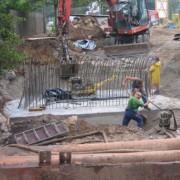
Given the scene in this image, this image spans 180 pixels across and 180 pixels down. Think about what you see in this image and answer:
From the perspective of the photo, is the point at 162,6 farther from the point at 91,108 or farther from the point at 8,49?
the point at 8,49

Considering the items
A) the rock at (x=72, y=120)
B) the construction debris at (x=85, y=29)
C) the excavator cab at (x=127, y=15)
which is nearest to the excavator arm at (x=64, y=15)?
the rock at (x=72, y=120)

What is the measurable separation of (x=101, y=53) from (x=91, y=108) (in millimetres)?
15015

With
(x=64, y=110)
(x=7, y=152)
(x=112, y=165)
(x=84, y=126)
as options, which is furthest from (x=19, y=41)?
(x=112, y=165)

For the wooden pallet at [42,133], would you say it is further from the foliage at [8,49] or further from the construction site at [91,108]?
the foliage at [8,49]

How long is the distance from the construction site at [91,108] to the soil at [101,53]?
3cm

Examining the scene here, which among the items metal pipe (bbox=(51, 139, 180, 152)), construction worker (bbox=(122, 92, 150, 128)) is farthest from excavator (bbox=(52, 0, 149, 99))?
metal pipe (bbox=(51, 139, 180, 152))

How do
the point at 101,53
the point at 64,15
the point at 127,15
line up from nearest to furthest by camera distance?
the point at 64,15 < the point at 127,15 < the point at 101,53

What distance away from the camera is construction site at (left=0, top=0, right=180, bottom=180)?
2.82m

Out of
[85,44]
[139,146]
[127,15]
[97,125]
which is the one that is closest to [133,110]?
[97,125]

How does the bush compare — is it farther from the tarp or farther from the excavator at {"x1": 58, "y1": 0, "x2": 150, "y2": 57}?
the tarp

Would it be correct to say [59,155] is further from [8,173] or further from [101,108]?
[101,108]

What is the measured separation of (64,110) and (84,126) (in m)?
1.98

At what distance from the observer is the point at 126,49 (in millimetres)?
25984

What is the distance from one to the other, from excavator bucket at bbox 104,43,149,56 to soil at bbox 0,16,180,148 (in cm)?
74
